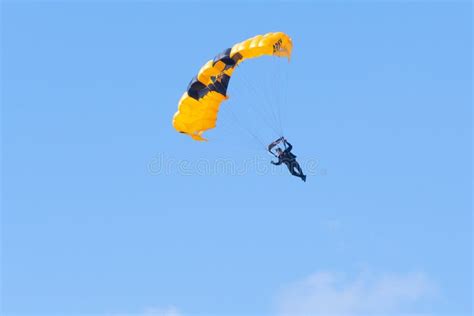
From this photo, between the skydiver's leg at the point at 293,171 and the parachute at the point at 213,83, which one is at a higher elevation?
the parachute at the point at 213,83

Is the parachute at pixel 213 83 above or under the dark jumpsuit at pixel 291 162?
above

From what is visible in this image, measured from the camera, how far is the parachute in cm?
5038

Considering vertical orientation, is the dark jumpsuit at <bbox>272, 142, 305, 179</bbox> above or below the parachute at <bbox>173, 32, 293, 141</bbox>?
below

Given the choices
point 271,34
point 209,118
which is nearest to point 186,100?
point 209,118

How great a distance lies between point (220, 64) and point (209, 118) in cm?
277

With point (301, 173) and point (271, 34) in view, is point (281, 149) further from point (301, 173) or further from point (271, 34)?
point (271, 34)

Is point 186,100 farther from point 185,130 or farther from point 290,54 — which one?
point 290,54

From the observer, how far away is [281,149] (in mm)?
51438

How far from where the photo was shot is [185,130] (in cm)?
5312

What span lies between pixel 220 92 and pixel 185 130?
2228mm

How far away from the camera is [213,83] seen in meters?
52.0

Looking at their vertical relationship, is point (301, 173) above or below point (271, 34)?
below

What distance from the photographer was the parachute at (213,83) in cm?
5038

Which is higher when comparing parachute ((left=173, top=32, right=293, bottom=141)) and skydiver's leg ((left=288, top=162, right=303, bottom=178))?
parachute ((left=173, top=32, right=293, bottom=141))
